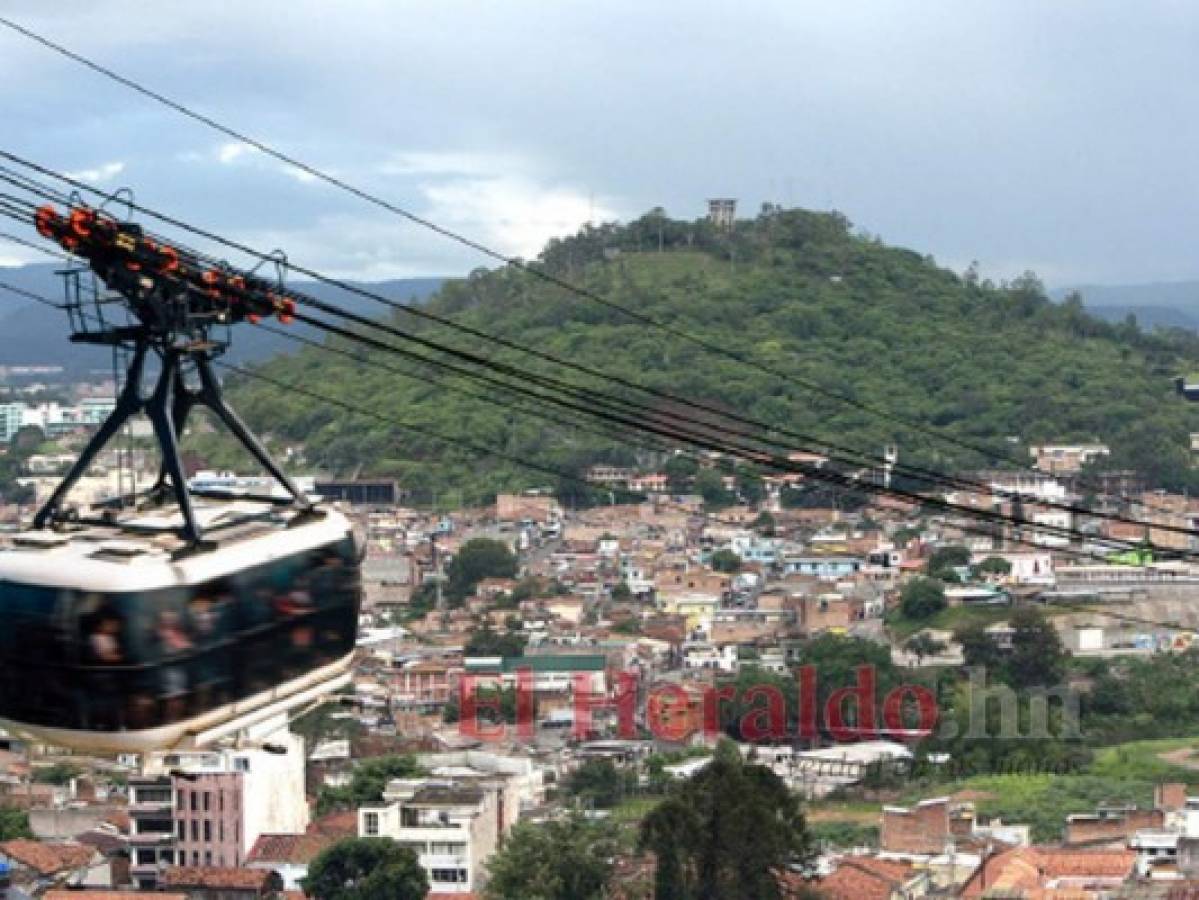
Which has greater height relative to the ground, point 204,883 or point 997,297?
point 997,297

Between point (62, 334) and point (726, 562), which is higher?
point (62, 334)

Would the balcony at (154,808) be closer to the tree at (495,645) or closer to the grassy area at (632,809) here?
the grassy area at (632,809)

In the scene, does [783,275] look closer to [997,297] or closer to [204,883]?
[997,297]

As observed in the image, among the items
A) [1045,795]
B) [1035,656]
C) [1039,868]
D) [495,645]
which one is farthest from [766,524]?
[1039,868]

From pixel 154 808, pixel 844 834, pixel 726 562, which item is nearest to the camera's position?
pixel 154 808

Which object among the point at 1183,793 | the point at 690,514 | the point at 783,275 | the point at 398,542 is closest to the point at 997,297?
the point at 783,275

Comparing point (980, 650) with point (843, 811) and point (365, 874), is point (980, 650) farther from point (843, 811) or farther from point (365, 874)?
point (365, 874)

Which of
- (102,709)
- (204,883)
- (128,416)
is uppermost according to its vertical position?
(128,416)
